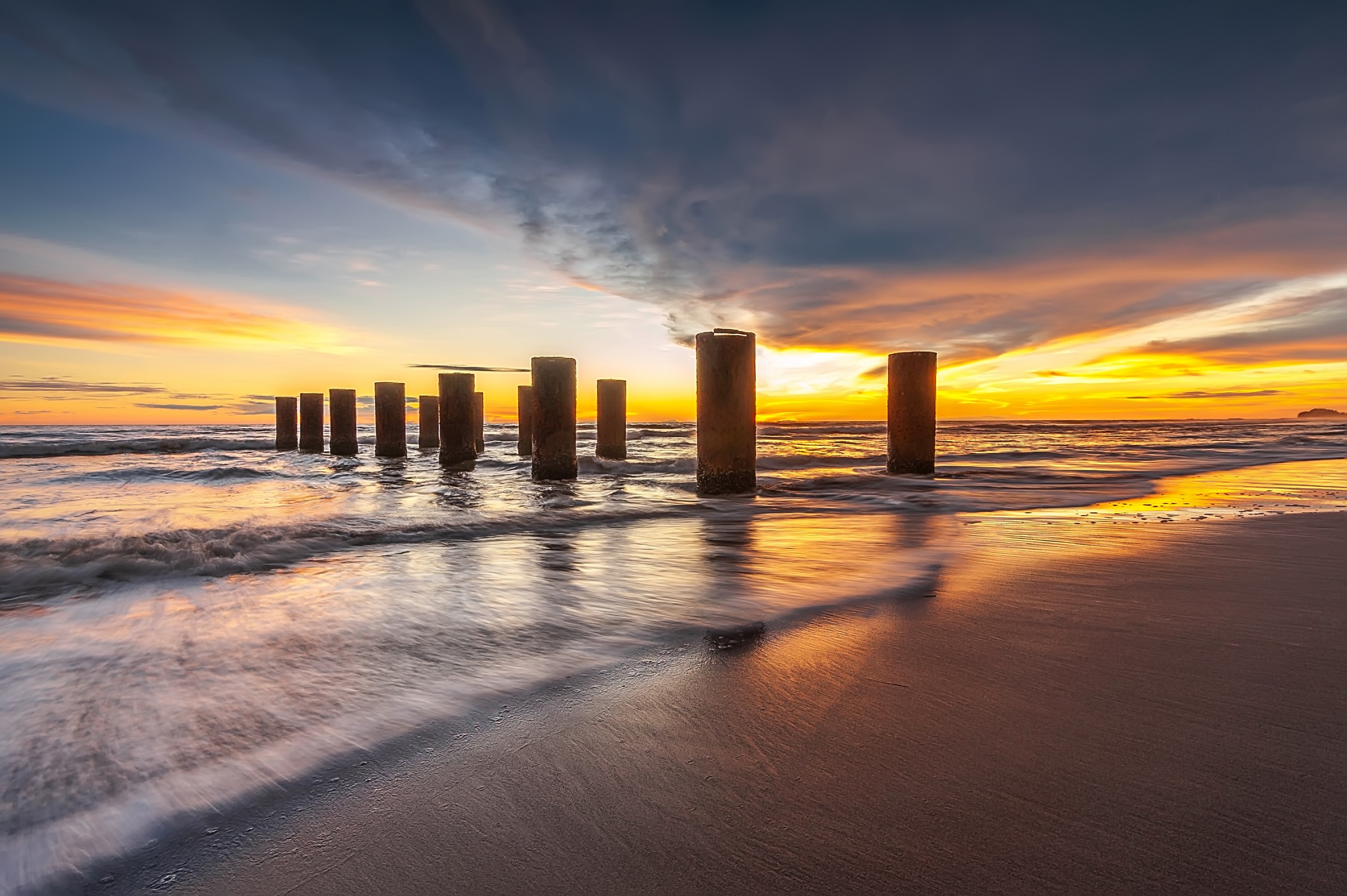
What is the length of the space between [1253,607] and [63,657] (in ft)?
17.0

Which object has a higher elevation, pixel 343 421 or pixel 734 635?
pixel 343 421

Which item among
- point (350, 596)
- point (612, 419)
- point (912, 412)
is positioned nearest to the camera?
point (350, 596)

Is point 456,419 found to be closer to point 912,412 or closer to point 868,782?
point 912,412

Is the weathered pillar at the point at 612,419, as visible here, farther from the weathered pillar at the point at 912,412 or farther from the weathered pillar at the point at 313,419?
the weathered pillar at the point at 313,419

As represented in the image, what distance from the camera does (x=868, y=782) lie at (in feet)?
5.08

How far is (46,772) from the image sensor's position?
181 centimetres

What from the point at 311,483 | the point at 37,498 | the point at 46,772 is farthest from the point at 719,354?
the point at 37,498

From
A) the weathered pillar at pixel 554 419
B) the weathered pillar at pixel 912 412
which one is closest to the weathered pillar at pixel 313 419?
the weathered pillar at pixel 554 419

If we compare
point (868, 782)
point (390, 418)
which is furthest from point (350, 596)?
point (390, 418)

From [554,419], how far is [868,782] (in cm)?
1030

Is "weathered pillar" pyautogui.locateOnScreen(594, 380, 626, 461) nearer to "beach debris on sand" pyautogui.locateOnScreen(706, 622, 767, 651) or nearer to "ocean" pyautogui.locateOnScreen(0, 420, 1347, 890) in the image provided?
"ocean" pyautogui.locateOnScreen(0, 420, 1347, 890)

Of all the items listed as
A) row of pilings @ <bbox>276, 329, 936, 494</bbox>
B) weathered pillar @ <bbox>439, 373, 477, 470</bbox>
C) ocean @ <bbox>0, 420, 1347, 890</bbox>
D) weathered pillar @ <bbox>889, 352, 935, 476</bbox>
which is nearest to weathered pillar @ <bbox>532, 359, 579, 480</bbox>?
row of pilings @ <bbox>276, 329, 936, 494</bbox>

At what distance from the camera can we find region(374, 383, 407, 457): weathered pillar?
715 inches

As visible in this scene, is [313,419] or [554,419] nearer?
[554,419]
